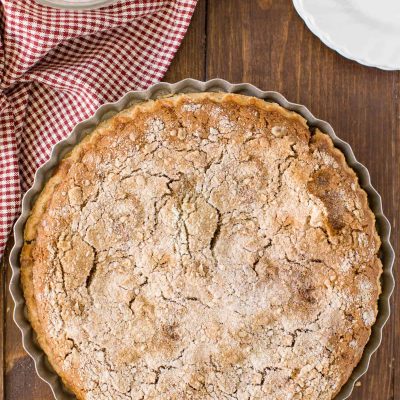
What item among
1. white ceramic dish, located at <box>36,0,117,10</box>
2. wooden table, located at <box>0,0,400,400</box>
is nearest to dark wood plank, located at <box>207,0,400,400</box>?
wooden table, located at <box>0,0,400,400</box>

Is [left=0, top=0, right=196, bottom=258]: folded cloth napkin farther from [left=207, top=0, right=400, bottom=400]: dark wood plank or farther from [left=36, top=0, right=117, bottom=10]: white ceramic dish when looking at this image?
[left=207, top=0, right=400, bottom=400]: dark wood plank

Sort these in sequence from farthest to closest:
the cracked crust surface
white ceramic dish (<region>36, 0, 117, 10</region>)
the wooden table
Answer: the wooden table → white ceramic dish (<region>36, 0, 117, 10</region>) → the cracked crust surface

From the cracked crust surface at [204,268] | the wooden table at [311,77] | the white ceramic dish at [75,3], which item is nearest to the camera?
the cracked crust surface at [204,268]

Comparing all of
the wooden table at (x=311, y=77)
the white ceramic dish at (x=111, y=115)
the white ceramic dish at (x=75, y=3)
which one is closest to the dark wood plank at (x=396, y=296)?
the wooden table at (x=311, y=77)

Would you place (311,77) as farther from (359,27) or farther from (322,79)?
(359,27)

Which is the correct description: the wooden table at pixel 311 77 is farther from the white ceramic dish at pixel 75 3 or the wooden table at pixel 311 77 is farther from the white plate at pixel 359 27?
the white ceramic dish at pixel 75 3

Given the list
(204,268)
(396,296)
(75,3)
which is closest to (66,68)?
(75,3)

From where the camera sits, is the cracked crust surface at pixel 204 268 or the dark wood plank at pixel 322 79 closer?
the cracked crust surface at pixel 204 268

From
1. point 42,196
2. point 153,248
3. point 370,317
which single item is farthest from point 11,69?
point 370,317
